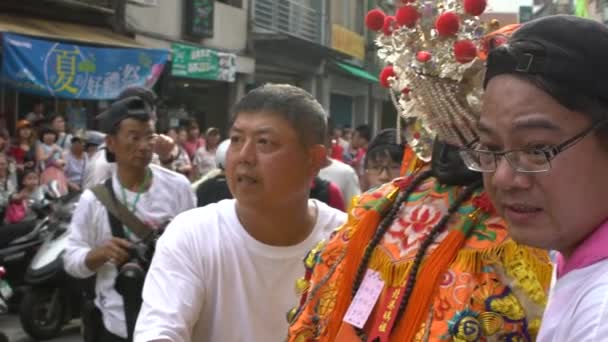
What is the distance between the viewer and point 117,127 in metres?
4.54

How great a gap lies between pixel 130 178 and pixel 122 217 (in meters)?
0.25

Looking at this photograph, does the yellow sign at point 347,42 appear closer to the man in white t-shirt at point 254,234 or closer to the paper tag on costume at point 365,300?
the man in white t-shirt at point 254,234

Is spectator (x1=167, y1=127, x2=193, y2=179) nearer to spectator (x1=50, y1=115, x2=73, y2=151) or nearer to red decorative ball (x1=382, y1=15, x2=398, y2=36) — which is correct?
spectator (x1=50, y1=115, x2=73, y2=151)

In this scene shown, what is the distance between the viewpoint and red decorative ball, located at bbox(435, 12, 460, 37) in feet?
7.63

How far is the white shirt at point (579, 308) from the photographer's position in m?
1.38

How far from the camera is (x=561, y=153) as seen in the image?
151 centimetres

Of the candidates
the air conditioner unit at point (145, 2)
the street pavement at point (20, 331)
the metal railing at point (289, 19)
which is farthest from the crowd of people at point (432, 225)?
the metal railing at point (289, 19)

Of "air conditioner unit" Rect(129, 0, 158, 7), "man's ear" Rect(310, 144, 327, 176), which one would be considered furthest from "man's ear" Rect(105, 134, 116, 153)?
"air conditioner unit" Rect(129, 0, 158, 7)

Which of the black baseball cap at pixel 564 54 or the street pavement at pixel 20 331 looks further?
the street pavement at pixel 20 331

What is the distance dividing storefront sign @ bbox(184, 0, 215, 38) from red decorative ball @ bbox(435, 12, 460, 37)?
15306 mm

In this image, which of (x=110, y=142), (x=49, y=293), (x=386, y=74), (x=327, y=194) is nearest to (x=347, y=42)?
(x=49, y=293)

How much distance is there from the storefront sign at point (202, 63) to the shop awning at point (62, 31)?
151 centimetres

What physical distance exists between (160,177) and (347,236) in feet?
7.61

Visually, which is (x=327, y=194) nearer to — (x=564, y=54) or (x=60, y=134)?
(x=564, y=54)
